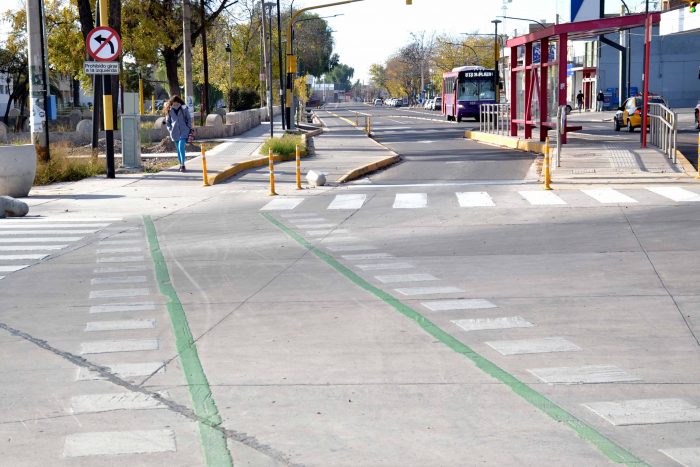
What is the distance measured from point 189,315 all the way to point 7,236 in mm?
6715

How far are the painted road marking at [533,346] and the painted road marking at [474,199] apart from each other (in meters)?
9.85

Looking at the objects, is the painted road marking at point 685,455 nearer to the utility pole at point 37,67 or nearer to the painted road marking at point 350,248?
the painted road marking at point 350,248

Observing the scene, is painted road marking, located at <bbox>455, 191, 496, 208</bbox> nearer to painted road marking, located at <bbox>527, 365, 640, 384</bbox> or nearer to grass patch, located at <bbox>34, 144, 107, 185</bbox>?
grass patch, located at <bbox>34, 144, 107, 185</bbox>

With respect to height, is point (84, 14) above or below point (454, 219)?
above

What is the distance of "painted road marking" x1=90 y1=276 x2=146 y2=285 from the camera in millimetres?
11258

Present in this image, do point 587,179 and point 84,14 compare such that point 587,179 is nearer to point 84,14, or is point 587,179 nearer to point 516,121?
point 516,121

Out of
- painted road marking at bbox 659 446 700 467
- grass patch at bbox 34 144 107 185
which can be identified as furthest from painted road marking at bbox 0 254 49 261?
grass patch at bbox 34 144 107 185

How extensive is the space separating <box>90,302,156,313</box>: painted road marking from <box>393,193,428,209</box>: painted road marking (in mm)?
8659

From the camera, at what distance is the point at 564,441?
5.65m

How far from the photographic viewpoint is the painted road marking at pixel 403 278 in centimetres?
1105

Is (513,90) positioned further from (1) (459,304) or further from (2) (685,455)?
(2) (685,455)

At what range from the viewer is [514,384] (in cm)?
687

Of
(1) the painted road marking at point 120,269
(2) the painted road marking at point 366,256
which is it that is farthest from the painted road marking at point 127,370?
(2) the painted road marking at point 366,256

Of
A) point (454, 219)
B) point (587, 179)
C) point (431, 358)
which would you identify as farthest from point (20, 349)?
point (587, 179)
